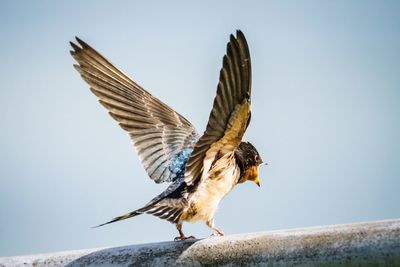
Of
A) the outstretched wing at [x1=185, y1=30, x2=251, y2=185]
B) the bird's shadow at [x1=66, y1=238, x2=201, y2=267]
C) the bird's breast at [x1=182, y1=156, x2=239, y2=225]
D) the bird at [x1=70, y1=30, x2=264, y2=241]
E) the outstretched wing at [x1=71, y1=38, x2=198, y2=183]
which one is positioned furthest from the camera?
the outstretched wing at [x1=71, y1=38, x2=198, y2=183]

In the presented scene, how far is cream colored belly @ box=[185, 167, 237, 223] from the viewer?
390cm

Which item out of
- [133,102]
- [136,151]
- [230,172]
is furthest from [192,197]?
[133,102]

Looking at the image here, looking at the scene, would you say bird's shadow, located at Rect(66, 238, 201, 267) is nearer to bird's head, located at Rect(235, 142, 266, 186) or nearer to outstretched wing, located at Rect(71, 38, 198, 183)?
bird's head, located at Rect(235, 142, 266, 186)

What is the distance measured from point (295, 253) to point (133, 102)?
3.05 meters

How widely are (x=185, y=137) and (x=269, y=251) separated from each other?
118 inches

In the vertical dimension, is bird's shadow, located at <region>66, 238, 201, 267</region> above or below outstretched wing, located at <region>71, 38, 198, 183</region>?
below

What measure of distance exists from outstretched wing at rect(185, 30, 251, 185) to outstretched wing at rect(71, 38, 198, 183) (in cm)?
88

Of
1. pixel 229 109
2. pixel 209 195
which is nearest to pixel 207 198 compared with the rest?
pixel 209 195

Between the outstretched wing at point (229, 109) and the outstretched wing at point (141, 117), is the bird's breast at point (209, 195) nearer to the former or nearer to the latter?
the outstretched wing at point (229, 109)

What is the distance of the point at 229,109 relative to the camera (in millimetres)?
3430

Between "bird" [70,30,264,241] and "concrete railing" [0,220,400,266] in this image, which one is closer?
"concrete railing" [0,220,400,266]

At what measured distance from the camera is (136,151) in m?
4.66

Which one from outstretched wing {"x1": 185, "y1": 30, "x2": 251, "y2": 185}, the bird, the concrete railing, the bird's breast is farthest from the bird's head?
the concrete railing

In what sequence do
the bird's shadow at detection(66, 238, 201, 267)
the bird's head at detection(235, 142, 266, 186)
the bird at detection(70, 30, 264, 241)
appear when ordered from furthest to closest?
Result: 1. the bird's head at detection(235, 142, 266, 186)
2. the bird at detection(70, 30, 264, 241)
3. the bird's shadow at detection(66, 238, 201, 267)
